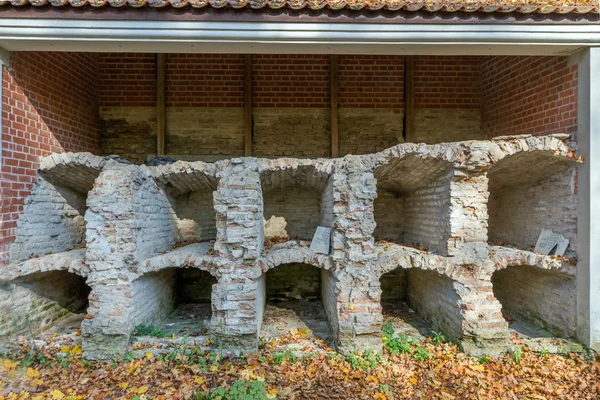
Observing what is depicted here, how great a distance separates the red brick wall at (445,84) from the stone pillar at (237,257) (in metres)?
5.16

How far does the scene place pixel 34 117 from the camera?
5598 millimetres

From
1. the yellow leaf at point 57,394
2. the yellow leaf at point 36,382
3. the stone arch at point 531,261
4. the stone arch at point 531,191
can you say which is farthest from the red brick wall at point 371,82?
the yellow leaf at point 36,382

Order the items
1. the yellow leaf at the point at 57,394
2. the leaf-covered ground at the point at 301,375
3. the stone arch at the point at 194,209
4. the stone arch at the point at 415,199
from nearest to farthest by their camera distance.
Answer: the yellow leaf at the point at 57,394 → the leaf-covered ground at the point at 301,375 → the stone arch at the point at 415,199 → the stone arch at the point at 194,209

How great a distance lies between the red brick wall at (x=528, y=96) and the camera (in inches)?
214

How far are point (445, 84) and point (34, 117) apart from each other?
331 inches

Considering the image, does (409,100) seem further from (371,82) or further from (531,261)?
(531,261)

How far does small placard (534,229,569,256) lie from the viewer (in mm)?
5426

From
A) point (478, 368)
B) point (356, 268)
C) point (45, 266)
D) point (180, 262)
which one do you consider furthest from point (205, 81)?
point (478, 368)

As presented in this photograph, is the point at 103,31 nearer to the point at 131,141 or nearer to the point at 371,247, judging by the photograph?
the point at 131,141

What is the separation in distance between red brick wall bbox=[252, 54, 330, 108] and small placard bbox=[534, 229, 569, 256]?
201 inches

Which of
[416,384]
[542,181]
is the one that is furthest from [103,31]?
[542,181]

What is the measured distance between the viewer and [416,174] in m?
6.25

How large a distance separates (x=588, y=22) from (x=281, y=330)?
6.85m

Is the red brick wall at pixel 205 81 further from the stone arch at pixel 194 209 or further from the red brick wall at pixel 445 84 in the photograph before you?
the red brick wall at pixel 445 84
